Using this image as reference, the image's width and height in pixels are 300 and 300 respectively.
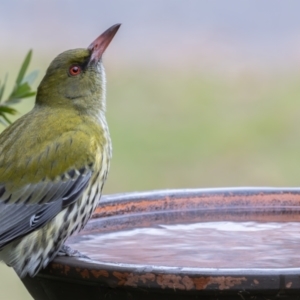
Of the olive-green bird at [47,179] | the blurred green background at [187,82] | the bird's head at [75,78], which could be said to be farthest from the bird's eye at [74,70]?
the blurred green background at [187,82]

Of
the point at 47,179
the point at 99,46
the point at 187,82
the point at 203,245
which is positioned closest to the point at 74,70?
the point at 99,46

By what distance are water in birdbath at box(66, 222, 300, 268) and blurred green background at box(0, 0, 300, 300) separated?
4.24m

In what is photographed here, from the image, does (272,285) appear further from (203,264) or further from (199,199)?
(199,199)

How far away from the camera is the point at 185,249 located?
383cm

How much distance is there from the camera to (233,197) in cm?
445

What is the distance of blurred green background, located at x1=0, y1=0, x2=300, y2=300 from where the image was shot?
401 inches

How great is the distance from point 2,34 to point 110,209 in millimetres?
9961

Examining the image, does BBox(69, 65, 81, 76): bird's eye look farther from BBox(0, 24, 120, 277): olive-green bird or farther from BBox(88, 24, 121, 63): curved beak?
BBox(0, 24, 120, 277): olive-green bird

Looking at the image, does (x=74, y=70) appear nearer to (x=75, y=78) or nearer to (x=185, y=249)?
(x=75, y=78)

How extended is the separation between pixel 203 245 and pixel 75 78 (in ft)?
3.74

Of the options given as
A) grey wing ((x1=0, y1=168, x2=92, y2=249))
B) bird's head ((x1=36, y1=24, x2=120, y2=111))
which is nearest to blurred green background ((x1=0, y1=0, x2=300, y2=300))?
bird's head ((x1=36, y1=24, x2=120, y2=111))

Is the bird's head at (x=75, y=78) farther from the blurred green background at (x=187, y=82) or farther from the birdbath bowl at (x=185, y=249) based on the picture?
the blurred green background at (x=187, y=82)

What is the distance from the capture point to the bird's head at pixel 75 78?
15.0 feet

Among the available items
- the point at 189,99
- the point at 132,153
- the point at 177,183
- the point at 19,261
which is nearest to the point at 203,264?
the point at 19,261
